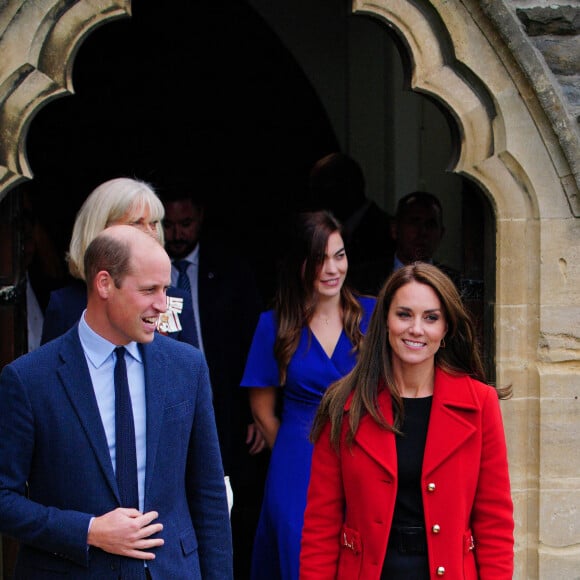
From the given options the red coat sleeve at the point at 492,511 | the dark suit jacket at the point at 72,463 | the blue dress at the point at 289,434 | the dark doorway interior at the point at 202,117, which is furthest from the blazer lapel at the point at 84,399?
the dark doorway interior at the point at 202,117

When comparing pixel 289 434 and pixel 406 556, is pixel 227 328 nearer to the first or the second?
pixel 289 434

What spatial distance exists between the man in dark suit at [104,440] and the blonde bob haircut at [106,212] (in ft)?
2.35

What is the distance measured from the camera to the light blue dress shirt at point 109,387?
2836 millimetres

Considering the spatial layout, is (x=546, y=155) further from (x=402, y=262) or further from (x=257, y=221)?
(x=257, y=221)

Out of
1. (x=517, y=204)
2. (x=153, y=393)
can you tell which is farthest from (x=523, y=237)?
(x=153, y=393)

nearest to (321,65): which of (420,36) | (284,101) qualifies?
(284,101)

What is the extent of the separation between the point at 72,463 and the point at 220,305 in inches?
75.4

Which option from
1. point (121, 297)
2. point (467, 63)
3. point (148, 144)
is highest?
point (148, 144)

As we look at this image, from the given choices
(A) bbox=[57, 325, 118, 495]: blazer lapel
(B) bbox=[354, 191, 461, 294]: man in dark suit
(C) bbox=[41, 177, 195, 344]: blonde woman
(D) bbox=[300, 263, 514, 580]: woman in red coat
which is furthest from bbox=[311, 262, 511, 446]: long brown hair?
(B) bbox=[354, 191, 461, 294]: man in dark suit

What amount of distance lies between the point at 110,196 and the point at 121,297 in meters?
0.86

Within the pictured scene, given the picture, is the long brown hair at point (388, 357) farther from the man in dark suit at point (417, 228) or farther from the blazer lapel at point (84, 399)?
the man in dark suit at point (417, 228)

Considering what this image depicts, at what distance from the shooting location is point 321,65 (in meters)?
7.01

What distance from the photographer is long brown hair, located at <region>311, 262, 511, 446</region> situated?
305 centimetres

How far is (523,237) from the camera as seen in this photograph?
4219 millimetres
